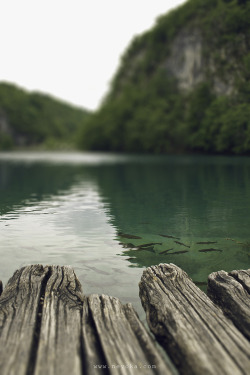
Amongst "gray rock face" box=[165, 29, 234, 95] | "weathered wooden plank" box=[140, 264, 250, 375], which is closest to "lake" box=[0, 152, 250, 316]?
"weathered wooden plank" box=[140, 264, 250, 375]

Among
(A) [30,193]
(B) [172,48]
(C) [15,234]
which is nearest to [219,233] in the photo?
(C) [15,234]

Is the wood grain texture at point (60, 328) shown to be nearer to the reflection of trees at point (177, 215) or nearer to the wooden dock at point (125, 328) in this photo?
the wooden dock at point (125, 328)

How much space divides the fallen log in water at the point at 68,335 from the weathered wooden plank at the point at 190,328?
0.28 m

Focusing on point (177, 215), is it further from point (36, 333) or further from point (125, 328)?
point (36, 333)

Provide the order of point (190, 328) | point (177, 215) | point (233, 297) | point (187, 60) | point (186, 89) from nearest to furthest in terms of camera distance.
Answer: point (190, 328), point (233, 297), point (177, 215), point (187, 60), point (186, 89)

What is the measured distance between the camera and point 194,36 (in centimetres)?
10081

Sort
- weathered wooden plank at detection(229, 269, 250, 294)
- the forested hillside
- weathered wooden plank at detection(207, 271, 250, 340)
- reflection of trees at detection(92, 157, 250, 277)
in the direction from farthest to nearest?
the forested hillside, reflection of trees at detection(92, 157, 250, 277), weathered wooden plank at detection(229, 269, 250, 294), weathered wooden plank at detection(207, 271, 250, 340)

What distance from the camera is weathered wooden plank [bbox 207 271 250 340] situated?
438 cm

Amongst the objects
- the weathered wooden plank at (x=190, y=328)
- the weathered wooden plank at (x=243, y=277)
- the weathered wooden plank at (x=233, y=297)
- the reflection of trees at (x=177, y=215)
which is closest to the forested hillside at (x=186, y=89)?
the reflection of trees at (x=177, y=215)


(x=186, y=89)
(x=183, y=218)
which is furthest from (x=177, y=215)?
(x=186, y=89)

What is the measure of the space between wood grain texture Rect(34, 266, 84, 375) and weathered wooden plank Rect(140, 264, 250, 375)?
1.05 metres

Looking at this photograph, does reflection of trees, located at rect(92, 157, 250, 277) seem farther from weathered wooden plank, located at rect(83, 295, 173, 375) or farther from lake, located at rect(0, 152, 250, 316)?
weathered wooden plank, located at rect(83, 295, 173, 375)

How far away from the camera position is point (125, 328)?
412 centimetres

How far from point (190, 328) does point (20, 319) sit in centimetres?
206
